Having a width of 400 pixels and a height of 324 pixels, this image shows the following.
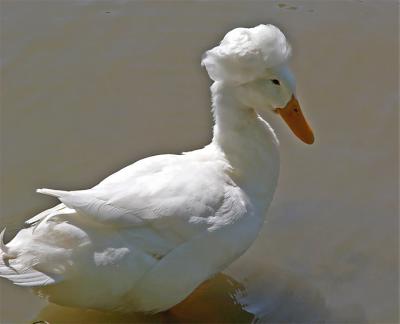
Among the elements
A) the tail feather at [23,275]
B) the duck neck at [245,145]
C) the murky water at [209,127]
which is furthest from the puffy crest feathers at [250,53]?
the tail feather at [23,275]

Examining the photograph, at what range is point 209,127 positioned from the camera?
5.78 meters

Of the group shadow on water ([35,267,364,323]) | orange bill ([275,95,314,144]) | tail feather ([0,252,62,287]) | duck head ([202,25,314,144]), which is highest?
duck head ([202,25,314,144])

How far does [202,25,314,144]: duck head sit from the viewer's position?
4.16 metres

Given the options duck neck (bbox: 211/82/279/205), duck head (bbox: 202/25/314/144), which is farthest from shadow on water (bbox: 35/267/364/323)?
duck head (bbox: 202/25/314/144)

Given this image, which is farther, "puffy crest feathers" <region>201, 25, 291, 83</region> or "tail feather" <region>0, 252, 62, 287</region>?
"puffy crest feathers" <region>201, 25, 291, 83</region>

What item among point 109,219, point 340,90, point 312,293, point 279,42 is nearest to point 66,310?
point 109,219

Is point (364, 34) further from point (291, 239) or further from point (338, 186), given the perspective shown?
point (291, 239)

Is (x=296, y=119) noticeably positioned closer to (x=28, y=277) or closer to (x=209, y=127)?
(x=209, y=127)

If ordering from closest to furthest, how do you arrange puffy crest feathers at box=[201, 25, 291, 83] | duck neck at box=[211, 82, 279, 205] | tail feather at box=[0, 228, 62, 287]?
tail feather at box=[0, 228, 62, 287], puffy crest feathers at box=[201, 25, 291, 83], duck neck at box=[211, 82, 279, 205]

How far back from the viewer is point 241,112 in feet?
14.5

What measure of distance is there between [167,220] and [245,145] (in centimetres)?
75

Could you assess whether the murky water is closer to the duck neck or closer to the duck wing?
the duck neck

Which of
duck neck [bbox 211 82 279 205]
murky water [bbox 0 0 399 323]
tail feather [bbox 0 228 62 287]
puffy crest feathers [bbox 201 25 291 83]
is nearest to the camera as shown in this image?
tail feather [bbox 0 228 62 287]

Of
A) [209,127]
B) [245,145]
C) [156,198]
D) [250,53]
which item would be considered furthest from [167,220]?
[209,127]
